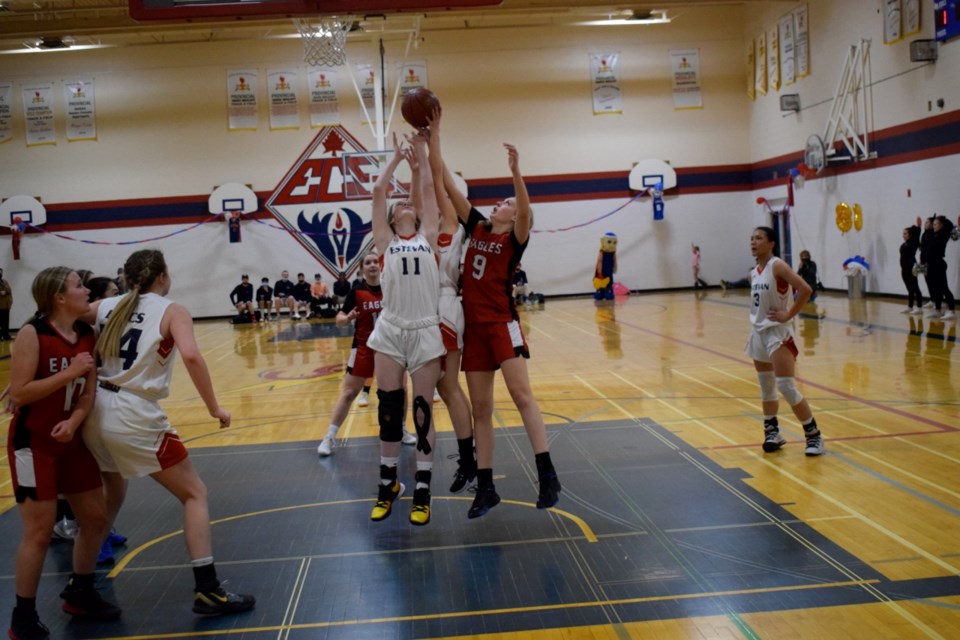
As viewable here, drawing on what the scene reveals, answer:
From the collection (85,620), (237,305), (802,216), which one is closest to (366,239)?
(237,305)

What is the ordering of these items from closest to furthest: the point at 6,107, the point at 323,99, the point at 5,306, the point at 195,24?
the point at 195,24 → the point at 5,306 → the point at 6,107 → the point at 323,99

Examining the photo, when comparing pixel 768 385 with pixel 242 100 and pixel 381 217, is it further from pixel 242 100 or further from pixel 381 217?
pixel 242 100

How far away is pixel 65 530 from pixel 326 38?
41.3 feet

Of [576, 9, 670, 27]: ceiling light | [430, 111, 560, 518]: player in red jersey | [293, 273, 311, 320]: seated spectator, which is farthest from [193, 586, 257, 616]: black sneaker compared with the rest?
[576, 9, 670, 27]: ceiling light

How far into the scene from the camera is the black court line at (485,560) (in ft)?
13.4

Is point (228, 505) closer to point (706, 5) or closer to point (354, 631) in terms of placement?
point (354, 631)

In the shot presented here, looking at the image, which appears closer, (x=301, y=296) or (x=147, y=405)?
(x=147, y=405)

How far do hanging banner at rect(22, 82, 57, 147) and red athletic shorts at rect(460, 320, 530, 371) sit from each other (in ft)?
76.0

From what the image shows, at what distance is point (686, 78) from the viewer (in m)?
25.6

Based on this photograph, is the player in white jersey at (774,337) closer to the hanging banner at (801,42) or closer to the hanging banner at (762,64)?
the hanging banner at (801,42)

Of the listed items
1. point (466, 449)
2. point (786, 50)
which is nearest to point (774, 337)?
point (466, 449)

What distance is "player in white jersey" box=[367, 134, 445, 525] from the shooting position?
204 inches

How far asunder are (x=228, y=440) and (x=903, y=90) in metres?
15.9

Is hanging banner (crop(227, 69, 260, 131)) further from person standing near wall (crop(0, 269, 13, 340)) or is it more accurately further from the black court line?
the black court line
